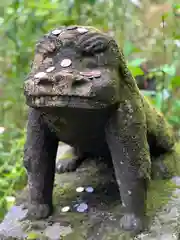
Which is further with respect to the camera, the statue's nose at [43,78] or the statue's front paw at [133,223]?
the statue's front paw at [133,223]

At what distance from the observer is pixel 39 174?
128 centimetres

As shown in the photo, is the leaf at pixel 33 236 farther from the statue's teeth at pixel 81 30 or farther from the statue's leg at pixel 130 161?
the statue's teeth at pixel 81 30

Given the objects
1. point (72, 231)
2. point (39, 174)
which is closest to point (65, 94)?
point (39, 174)

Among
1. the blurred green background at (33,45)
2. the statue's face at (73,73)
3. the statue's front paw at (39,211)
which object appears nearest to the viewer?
the statue's face at (73,73)

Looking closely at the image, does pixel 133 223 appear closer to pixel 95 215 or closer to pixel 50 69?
pixel 95 215

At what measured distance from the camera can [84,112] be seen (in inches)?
43.3

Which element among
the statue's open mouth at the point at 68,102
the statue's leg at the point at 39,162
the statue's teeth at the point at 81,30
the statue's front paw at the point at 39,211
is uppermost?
the statue's teeth at the point at 81,30

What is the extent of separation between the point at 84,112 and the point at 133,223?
37 centimetres

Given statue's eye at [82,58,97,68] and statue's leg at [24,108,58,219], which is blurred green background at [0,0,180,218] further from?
statue's eye at [82,58,97,68]

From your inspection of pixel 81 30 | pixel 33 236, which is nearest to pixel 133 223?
pixel 33 236

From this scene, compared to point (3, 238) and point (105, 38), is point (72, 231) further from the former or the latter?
point (105, 38)

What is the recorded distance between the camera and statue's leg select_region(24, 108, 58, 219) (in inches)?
48.2

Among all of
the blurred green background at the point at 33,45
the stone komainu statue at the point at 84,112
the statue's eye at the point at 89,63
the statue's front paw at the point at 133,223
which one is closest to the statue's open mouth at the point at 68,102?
the stone komainu statue at the point at 84,112

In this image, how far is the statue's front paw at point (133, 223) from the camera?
1.21 meters
